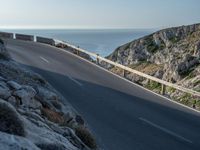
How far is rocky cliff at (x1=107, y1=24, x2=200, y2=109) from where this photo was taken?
26.8m

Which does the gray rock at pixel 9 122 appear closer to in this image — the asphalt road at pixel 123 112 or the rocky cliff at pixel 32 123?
the rocky cliff at pixel 32 123

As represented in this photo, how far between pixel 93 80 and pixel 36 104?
1451 centimetres

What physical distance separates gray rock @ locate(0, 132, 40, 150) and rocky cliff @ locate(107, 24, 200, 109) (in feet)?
54.1

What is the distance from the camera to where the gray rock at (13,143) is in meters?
5.73

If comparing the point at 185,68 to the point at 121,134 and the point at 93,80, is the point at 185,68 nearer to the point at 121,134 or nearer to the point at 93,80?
the point at 93,80

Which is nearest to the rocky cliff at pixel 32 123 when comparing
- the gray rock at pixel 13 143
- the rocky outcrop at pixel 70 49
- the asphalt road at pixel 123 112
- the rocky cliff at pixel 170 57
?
the gray rock at pixel 13 143

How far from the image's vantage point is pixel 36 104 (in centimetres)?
1028

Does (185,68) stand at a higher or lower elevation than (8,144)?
lower

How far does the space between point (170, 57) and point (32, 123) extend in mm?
27937

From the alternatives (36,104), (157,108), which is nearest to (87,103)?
(157,108)

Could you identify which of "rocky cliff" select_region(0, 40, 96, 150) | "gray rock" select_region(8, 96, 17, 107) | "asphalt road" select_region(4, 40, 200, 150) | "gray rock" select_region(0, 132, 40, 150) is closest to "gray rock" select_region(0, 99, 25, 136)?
"rocky cliff" select_region(0, 40, 96, 150)

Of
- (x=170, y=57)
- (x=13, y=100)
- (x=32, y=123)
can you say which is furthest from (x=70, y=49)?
(x=32, y=123)

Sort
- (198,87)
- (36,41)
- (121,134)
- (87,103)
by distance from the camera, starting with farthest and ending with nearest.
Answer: (36,41), (198,87), (87,103), (121,134)

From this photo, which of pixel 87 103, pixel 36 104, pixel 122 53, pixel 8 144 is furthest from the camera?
pixel 122 53
